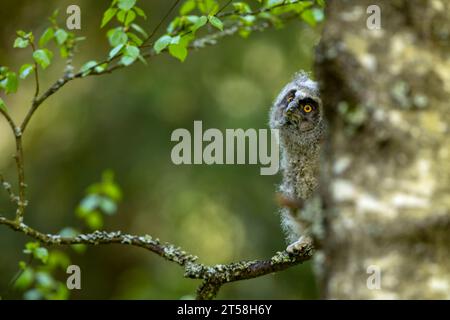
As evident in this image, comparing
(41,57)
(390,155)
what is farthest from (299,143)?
(390,155)

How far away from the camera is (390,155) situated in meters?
1.77

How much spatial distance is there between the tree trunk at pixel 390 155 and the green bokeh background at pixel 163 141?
626cm

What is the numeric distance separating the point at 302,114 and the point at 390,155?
3.55 m

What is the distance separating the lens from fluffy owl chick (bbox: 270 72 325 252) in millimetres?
4906

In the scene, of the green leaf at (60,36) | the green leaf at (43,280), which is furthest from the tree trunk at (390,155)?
the green leaf at (43,280)

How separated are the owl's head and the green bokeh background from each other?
2.62m

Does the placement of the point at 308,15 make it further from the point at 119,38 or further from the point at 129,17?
the point at 119,38

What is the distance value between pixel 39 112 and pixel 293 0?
5.70m

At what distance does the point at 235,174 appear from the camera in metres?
8.27

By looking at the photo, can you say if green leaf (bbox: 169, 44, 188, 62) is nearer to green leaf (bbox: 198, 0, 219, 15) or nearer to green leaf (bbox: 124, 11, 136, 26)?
green leaf (bbox: 124, 11, 136, 26)

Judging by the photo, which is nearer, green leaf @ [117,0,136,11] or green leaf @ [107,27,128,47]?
green leaf @ [117,0,136,11]

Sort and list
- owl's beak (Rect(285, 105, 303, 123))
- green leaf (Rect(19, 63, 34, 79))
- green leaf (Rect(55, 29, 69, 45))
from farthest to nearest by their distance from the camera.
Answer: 1. owl's beak (Rect(285, 105, 303, 123))
2. green leaf (Rect(55, 29, 69, 45))
3. green leaf (Rect(19, 63, 34, 79))

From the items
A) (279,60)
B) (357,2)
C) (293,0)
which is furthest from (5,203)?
(357,2)

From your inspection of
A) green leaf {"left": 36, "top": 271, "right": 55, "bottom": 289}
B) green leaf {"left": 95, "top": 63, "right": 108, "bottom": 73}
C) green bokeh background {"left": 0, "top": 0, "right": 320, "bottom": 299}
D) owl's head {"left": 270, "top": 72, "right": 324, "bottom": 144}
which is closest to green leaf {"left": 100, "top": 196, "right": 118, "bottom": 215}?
green leaf {"left": 36, "top": 271, "right": 55, "bottom": 289}
